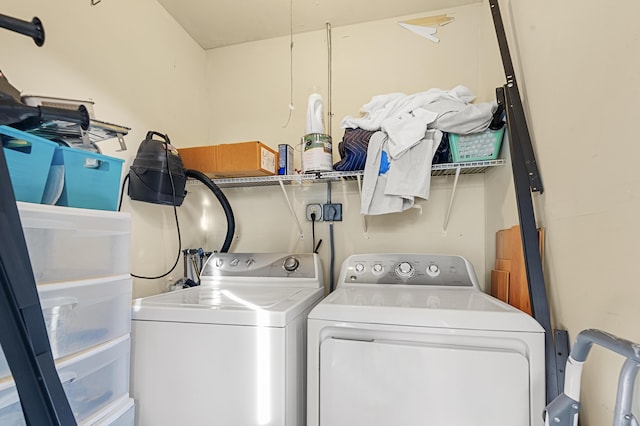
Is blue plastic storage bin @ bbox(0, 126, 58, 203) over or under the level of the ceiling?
under

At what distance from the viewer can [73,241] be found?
94 cm

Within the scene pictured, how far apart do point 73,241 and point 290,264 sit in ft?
3.24

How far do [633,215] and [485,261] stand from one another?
1212 millimetres

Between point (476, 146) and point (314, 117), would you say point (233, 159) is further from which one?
point (476, 146)

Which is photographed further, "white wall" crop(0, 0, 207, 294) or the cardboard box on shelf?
the cardboard box on shelf

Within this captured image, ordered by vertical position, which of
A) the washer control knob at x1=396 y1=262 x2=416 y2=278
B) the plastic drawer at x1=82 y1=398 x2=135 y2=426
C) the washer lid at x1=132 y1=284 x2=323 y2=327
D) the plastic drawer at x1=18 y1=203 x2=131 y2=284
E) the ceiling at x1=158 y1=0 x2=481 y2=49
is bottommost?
the plastic drawer at x1=82 y1=398 x2=135 y2=426

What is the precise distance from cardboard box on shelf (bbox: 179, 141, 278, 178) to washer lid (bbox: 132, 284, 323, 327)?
0.66m

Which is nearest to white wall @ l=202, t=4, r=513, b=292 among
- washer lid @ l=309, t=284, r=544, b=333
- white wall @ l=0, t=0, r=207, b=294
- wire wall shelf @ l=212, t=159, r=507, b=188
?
wire wall shelf @ l=212, t=159, r=507, b=188

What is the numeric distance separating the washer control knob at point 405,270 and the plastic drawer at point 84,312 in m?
1.18

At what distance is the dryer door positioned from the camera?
3.03 ft

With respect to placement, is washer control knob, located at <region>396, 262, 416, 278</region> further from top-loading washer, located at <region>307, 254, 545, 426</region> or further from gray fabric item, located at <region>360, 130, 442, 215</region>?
top-loading washer, located at <region>307, 254, 545, 426</region>

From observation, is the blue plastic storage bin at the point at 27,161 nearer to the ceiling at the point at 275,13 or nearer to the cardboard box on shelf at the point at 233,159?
the cardboard box on shelf at the point at 233,159

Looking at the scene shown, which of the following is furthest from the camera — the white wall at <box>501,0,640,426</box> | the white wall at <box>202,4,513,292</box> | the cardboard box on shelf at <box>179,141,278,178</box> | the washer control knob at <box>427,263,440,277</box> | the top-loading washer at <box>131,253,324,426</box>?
the white wall at <box>202,4,513,292</box>

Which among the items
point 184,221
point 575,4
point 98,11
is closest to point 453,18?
point 575,4
